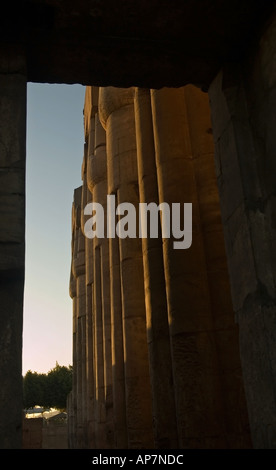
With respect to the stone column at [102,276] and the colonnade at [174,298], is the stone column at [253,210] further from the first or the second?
the stone column at [102,276]

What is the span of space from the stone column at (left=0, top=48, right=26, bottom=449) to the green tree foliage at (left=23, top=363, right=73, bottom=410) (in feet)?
192

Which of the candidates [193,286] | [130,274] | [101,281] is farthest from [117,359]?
[193,286]

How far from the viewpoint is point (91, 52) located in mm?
4676

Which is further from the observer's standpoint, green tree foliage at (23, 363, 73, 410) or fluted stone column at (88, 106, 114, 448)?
green tree foliage at (23, 363, 73, 410)

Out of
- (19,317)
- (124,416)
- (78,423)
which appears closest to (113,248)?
(124,416)

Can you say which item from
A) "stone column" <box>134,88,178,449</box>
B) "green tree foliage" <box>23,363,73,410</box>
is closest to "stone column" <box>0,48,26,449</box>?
"stone column" <box>134,88,178,449</box>

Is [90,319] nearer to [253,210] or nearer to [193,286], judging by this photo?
[193,286]

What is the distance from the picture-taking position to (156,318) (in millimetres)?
9180

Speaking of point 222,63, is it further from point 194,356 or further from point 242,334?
point 194,356

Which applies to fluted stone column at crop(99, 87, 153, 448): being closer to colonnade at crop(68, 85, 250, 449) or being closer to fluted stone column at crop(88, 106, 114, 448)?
colonnade at crop(68, 85, 250, 449)

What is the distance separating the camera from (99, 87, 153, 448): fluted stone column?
1088 centimetres

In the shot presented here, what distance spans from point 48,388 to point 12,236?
196 feet

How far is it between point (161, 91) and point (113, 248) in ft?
19.0

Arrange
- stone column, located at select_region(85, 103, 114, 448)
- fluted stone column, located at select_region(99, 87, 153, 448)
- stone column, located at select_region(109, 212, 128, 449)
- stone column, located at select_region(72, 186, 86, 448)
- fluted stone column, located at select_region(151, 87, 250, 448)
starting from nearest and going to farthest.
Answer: fluted stone column, located at select_region(151, 87, 250, 448) < fluted stone column, located at select_region(99, 87, 153, 448) < stone column, located at select_region(109, 212, 128, 449) < stone column, located at select_region(85, 103, 114, 448) < stone column, located at select_region(72, 186, 86, 448)
